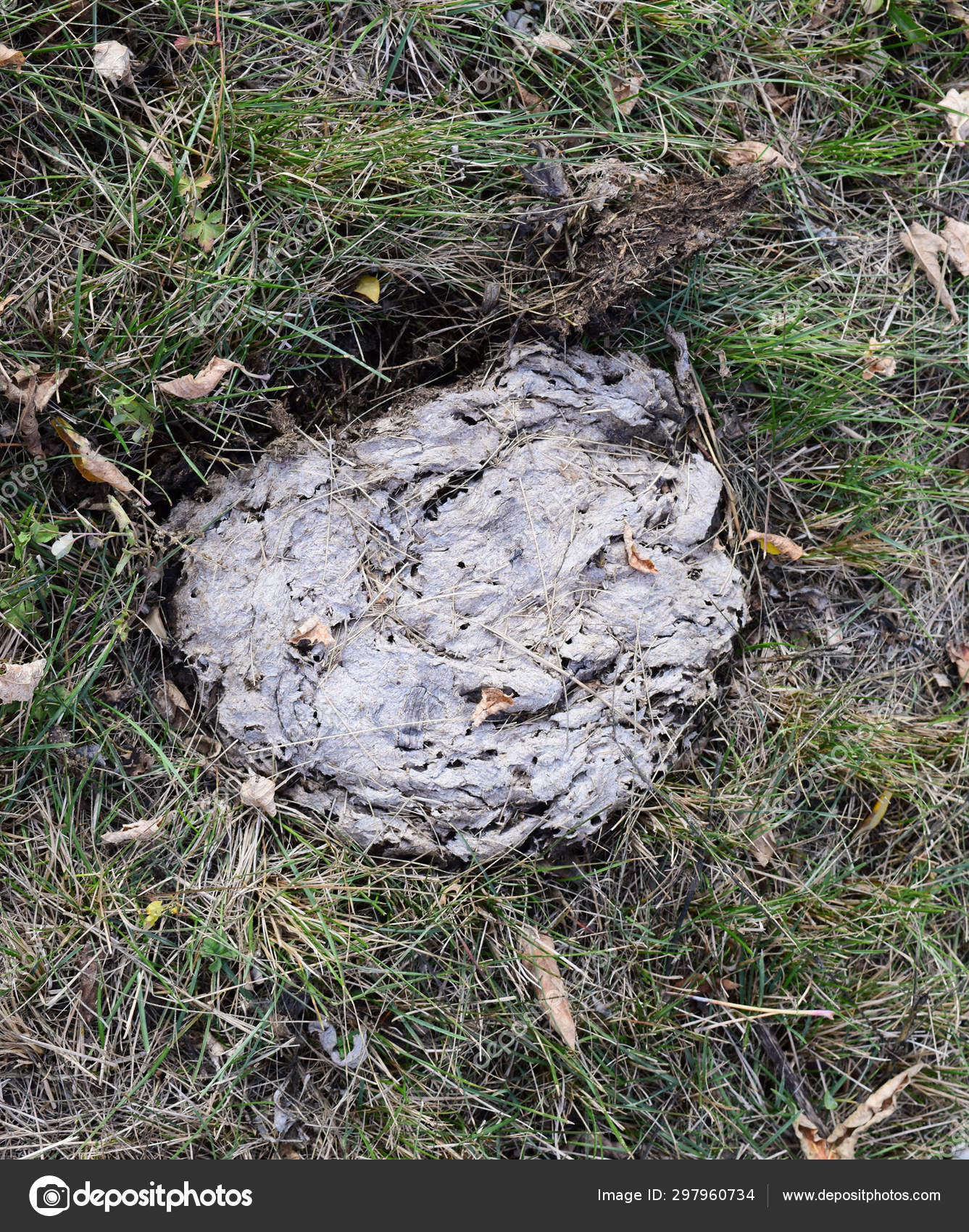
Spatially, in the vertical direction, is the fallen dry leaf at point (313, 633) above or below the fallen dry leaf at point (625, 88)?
below

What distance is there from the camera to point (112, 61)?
2.27 metres

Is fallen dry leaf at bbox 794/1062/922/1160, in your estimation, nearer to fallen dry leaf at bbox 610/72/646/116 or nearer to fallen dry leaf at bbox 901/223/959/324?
fallen dry leaf at bbox 901/223/959/324

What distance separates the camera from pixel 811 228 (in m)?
2.71

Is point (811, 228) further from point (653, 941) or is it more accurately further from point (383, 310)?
point (653, 941)

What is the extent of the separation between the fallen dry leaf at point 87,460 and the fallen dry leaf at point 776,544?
194 centimetres

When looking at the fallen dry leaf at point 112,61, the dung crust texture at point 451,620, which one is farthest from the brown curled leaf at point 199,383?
the fallen dry leaf at point 112,61

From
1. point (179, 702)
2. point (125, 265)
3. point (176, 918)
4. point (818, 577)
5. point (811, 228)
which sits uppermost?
point (125, 265)

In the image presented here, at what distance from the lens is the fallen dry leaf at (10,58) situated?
7.20ft

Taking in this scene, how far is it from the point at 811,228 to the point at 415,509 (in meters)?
1.69

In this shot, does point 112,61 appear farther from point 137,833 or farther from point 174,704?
point 137,833

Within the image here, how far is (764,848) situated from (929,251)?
214 cm

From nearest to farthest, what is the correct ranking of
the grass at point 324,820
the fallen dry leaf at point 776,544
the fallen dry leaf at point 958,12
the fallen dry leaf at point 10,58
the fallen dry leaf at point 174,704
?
the fallen dry leaf at point 10,58 < the grass at point 324,820 < the fallen dry leaf at point 174,704 < the fallen dry leaf at point 776,544 < the fallen dry leaf at point 958,12

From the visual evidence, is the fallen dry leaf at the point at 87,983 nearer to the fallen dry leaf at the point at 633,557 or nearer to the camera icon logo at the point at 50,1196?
the camera icon logo at the point at 50,1196

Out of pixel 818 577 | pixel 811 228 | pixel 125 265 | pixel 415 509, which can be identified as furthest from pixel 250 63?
pixel 818 577
